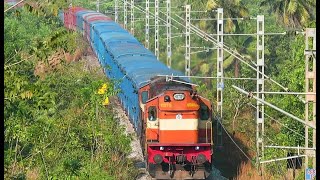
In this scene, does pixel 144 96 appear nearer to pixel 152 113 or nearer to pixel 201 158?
pixel 152 113

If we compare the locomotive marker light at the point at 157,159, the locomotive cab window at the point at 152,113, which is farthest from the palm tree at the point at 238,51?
the locomotive marker light at the point at 157,159

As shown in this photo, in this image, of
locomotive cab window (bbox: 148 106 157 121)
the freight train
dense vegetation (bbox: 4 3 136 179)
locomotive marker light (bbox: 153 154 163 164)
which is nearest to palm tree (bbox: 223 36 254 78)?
dense vegetation (bbox: 4 3 136 179)

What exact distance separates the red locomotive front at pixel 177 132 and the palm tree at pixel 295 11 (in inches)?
631

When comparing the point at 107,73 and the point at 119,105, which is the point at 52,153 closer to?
the point at 119,105

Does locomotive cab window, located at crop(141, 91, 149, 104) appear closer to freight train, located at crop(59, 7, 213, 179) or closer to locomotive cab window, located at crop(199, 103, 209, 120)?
freight train, located at crop(59, 7, 213, 179)

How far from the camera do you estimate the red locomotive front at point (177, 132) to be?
1941 cm

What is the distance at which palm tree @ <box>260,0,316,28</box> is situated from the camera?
35.0 metres

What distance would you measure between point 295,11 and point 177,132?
1695 centimetres

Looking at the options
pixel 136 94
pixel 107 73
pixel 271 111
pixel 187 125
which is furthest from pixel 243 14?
pixel 187 125

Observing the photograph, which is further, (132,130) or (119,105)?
(119,105)

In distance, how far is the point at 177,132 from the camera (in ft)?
64.5

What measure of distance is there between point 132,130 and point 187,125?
7029mm

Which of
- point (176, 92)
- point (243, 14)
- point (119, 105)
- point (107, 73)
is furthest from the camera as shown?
point (243, 14)

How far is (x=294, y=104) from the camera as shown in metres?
21.2
